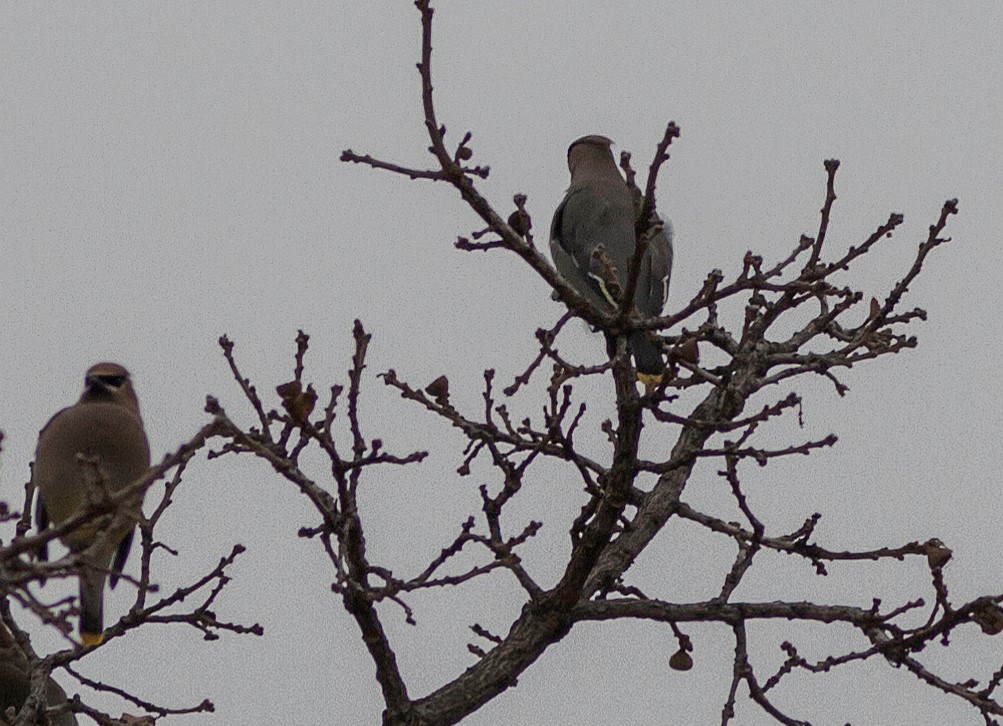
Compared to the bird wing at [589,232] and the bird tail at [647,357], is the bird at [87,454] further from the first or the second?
the bird wing at [589,232]

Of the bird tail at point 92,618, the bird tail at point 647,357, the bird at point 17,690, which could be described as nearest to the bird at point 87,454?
the bird tail at point 92,618

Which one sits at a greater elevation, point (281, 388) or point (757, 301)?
point (757, 301)

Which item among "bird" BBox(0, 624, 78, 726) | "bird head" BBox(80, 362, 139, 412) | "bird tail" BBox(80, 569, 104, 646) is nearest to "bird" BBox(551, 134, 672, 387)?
"bird head" BBox(80, 362, 139, 412)

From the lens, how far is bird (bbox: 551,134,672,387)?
232 inches

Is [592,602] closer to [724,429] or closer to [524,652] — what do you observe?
[524,652]

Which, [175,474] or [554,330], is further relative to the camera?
[554,330]

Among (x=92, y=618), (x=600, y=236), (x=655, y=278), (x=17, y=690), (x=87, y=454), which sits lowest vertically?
(x=92, y=618)

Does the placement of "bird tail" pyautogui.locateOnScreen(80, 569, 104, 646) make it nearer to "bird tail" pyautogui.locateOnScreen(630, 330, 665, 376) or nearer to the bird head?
the bird head

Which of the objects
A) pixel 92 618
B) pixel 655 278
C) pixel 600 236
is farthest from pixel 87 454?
pixel 600 236

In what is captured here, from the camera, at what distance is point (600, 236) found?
6152 mm

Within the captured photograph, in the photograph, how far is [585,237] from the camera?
6.15 metres

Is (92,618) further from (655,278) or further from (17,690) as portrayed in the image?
(655,278)

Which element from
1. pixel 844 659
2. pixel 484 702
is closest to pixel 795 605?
pixel 844 659

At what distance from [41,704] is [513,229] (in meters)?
1.54
